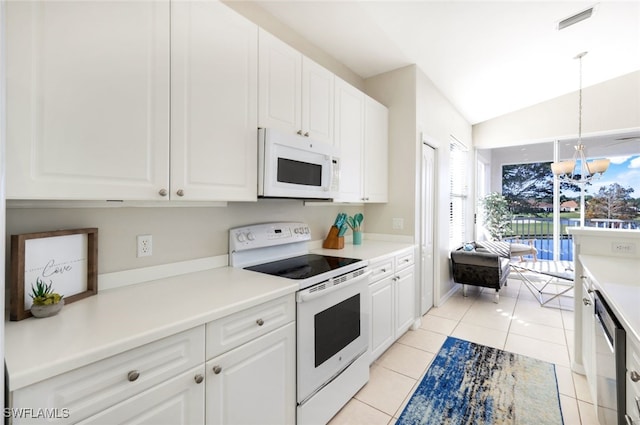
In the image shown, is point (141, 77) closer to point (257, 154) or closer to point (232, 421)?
point (257, 154)

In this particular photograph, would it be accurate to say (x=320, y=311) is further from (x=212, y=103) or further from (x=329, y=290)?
(x=212, y=103)

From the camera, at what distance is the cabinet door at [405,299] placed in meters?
2.72

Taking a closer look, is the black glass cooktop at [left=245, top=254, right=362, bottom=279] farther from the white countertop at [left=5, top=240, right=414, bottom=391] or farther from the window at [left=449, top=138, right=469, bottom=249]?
the window at [left=449, top=138, right=469, bottom=249]

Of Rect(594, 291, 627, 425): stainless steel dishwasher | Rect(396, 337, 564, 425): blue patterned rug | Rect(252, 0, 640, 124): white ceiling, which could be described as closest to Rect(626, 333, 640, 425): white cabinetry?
Rect(594, 291, 627, 425): stainless steel dishwasher

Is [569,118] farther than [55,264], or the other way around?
[569,118]

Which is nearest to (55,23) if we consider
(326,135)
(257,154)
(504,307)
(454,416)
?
(257,154)

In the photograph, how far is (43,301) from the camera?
1.08 meters

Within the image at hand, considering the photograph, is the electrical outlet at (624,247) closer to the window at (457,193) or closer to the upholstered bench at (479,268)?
the upholstered bench at (479,268)

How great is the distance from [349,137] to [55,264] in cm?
217

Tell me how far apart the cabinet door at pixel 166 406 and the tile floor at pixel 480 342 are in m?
1.07

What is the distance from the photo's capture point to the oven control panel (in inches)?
77.2

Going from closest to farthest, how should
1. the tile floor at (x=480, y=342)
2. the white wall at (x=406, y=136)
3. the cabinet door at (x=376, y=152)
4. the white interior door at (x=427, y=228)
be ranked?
the tile floor at (x=480, y=342), the cabinet door at (x=376, y=152), the white wall at (x=406, y=136), the white interior door at (x=427, y=228)

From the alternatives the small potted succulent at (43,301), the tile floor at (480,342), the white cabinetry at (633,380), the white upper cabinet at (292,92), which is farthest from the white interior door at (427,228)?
the small potted succulent at (43,301)

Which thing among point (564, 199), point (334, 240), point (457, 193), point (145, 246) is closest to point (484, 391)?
point (334, 240)
